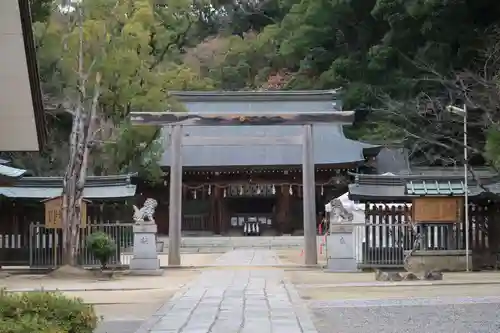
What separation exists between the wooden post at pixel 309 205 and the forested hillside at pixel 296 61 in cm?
407

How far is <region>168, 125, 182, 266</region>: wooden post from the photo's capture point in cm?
1933

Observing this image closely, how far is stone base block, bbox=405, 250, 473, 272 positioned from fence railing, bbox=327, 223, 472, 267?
0.36 metres

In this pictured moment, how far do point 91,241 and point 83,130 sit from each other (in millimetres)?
2722

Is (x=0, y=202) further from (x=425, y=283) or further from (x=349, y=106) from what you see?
(x=349, y=106)

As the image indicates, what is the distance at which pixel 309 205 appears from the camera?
19.5 metres

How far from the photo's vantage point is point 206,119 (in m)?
19.7

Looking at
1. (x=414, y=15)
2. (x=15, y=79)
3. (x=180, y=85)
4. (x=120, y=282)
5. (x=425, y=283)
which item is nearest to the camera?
(x=15, y=79)

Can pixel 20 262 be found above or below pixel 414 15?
below

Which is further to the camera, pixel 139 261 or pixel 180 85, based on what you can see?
pixel 180 85

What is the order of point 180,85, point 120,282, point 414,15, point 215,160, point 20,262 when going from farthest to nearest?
1. point 215,160
2. point 414,15
3. point 180,85
4. point 20,262
5. point 120,282

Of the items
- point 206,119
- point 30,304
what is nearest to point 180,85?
point 206,119

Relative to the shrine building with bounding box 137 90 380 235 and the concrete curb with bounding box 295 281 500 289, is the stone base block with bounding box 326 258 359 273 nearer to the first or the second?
the concrete curb with bounding box 295 281 500 289

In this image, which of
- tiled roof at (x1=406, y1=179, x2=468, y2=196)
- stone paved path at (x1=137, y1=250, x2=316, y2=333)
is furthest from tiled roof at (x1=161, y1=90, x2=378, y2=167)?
stone paved path at (x1=137, y1=250, x2=316, y2=333)

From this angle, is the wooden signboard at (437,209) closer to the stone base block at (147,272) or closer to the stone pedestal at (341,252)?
the stone pedestal at (341,252)
